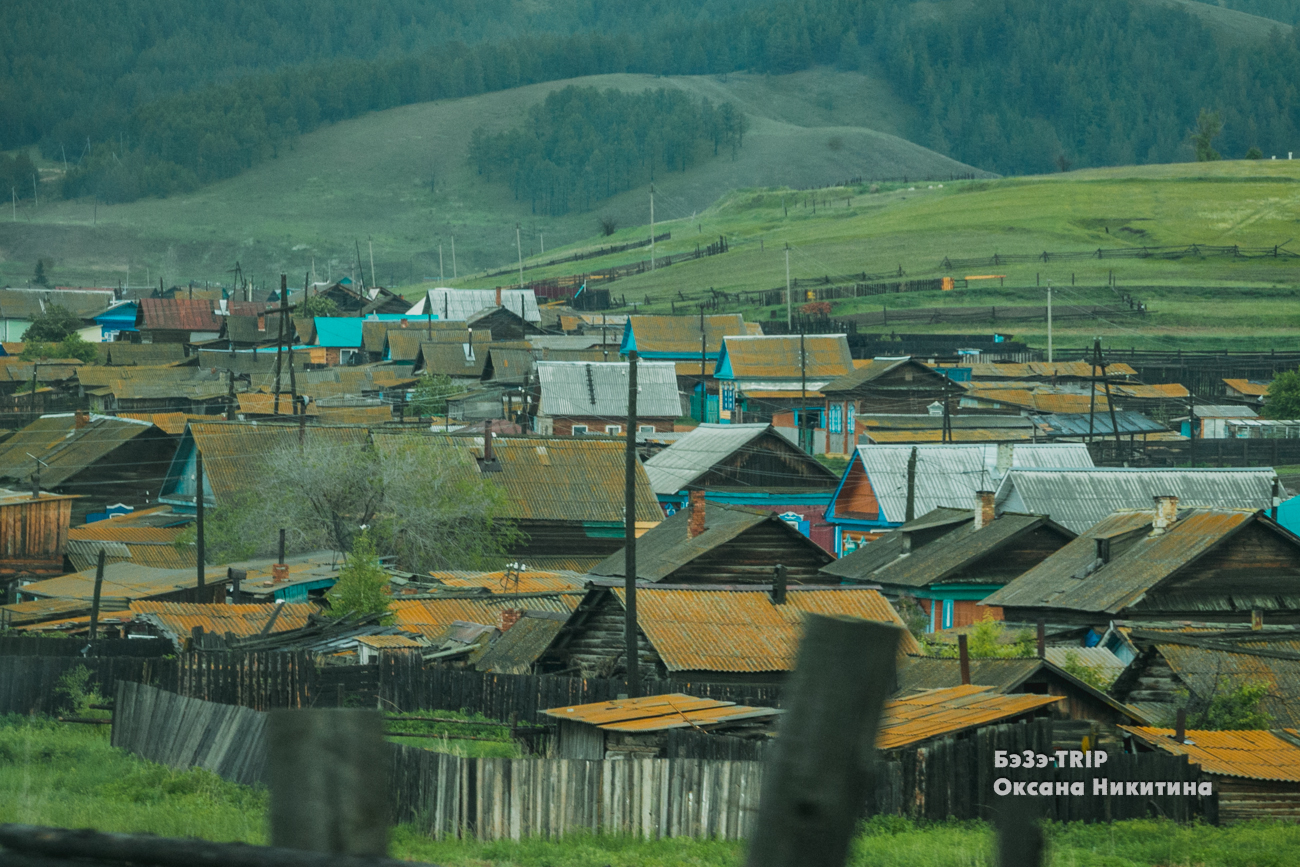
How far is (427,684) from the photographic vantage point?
2128 centimetres

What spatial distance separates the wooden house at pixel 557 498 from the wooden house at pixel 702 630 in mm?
16437

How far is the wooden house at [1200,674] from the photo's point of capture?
66.2 feet

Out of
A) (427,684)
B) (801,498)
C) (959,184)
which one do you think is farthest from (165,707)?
(959,184)

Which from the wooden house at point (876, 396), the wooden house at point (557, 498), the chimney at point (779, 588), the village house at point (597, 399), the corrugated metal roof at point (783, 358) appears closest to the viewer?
the chimney at point (779, 588)

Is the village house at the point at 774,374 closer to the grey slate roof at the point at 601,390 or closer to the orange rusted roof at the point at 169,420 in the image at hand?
the grey slate roof at the point at 601,390

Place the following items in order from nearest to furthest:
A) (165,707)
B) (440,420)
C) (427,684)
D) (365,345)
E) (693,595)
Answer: (165,707)
(427,684)
(693,595)
(440,420)
(365,345)

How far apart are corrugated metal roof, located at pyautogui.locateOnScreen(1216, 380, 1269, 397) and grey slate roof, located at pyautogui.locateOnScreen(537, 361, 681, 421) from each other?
31076 millimetres

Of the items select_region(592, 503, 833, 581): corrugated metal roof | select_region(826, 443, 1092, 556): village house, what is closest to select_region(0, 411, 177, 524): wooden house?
select_region(592, 503, 833, 581): corrugated metal roof

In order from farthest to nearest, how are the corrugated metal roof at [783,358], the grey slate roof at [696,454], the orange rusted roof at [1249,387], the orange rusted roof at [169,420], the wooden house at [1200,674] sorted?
the orange rusted roof at [1249,387], the corrugated metal roof at [783,358], the orange rusted roof at [169,420], the grey slate roof at [696,454], the wooden house at [1200,674]

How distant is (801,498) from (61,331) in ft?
224

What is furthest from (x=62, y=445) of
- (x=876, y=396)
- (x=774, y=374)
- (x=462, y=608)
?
(x=876, y=396)

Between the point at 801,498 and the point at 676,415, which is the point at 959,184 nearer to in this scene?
the point at 676,415

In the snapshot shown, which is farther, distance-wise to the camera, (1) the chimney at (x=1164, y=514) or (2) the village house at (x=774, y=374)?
(2) the village house at (x=774, y=374)

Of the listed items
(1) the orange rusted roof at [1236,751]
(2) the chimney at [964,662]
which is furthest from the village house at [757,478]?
(1) the orange rusted roof at [1236,751]
